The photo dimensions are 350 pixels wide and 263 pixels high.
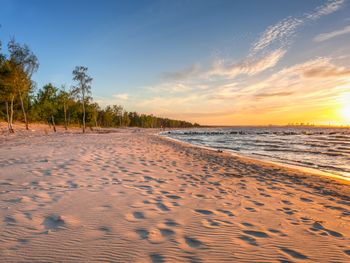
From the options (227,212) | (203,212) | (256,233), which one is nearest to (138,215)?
(203,212)

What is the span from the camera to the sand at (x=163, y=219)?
11.3 ft

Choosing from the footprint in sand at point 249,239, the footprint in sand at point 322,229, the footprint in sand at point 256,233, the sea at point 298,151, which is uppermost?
the footprint in sand at point 249,239

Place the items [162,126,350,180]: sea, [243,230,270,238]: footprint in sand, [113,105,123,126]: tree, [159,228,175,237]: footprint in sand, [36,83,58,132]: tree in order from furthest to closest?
[113,105,123,126]: tree
[36,83,58,132]: tree
[162,126,350,180]: sea
[243,230,270,238]: footprint in sand
[159,228,175,237]: footprint in sand

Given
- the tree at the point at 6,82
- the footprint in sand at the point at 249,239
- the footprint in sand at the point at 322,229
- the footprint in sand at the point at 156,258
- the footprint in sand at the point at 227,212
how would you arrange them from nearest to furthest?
the footprint in sand at the point at 156,258, the footprint in sand at the point at 249,239, the footprint in sand at the point at 322,229, the footprint in sand at the point at 227,212, the tree at the point at 6,82

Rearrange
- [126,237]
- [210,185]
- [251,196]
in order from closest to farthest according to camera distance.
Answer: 1. [126,237]
2. [251,196]
3. [210,185]

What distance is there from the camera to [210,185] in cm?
797

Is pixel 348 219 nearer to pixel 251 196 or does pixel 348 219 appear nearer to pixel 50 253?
pixel 251 196

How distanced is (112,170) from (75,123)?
93.5 metres

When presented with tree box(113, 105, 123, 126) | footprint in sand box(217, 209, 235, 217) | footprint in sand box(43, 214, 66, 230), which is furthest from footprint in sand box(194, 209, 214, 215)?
tree box(113, 105, 123, 126)

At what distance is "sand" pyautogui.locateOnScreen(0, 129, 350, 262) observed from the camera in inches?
136

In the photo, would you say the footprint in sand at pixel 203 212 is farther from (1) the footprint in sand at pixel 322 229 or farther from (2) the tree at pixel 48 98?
(2) the tree at pixel 48 98

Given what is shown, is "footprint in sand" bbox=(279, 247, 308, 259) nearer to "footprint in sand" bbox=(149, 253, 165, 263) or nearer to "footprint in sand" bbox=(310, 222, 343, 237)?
"footprint in sand" bbox=(310, 222, 343, 237)

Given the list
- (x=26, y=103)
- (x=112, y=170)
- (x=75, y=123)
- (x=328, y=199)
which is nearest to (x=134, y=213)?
(x=112, y=170)

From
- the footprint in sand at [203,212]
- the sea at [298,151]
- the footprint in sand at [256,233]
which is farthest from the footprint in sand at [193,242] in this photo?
the sea at [298,151]
